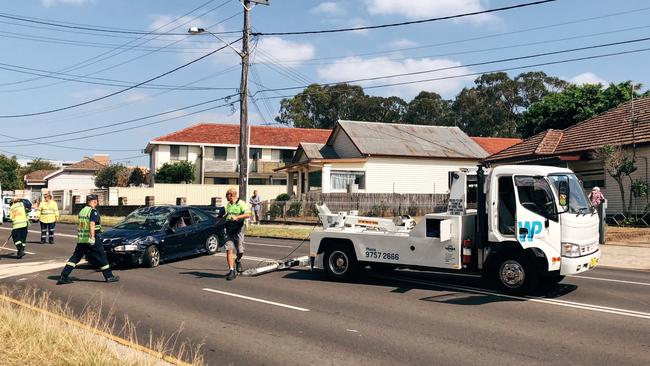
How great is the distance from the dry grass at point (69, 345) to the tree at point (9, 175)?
3485 inches

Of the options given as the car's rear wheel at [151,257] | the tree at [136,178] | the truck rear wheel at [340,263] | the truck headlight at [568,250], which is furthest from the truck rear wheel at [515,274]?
the tree at [136,178]

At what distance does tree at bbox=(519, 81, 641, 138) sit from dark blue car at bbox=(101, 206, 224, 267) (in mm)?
30445

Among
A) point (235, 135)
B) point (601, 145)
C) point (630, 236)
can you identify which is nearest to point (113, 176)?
point (235, 135)

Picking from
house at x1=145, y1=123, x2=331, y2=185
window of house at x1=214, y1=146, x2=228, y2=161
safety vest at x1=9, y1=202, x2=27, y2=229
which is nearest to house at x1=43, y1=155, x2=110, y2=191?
house at x1=145, y1=123, x2=331, y2=185

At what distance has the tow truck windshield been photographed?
31.8ft

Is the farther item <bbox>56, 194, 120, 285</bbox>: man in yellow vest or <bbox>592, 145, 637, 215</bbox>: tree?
<bbox>592, 145, 637, 215</bbox>: tree

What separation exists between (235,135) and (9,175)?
46207 millimetres

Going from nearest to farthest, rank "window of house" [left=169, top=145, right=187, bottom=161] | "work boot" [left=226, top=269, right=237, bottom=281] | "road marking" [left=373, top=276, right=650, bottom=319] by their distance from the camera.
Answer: "road marking" [left=373, top=276, right=650, bottom=319], "work boot" [left=226, top=269, right=237, bottom=281], "window of house" [left=169, top=145, right=187, bottom=161]

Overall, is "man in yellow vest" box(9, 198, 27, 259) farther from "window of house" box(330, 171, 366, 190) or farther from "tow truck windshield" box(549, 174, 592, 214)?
"window of house" box(330, 171, 366, 190)

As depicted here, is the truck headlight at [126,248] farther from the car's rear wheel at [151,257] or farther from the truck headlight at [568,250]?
the truck headlight at [568,250]

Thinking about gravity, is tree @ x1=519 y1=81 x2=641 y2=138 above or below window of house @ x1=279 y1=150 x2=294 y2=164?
above

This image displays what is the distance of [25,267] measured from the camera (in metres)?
14.2

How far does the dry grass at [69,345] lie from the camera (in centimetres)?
552

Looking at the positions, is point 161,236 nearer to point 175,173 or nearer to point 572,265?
point 572,265
